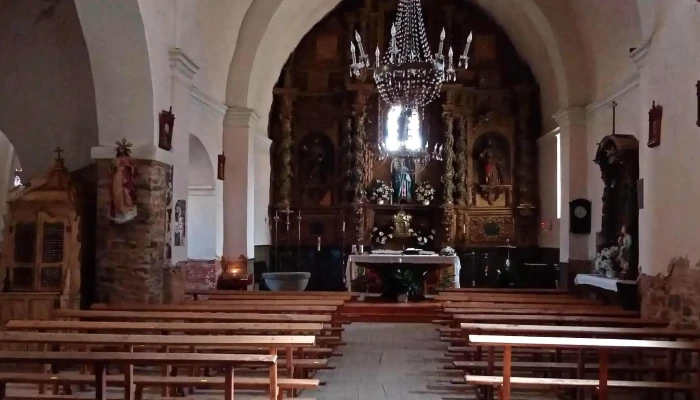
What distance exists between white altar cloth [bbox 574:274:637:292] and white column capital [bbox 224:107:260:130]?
6.92m

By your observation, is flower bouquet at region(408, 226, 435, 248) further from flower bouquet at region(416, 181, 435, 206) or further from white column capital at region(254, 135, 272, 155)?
white column capital at region(254, 135, 272, 155)

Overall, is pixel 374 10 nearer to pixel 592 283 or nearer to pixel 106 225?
pixel 592 283

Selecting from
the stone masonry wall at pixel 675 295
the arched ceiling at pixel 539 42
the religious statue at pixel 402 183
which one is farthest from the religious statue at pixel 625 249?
the religious statue at pixel 402 183

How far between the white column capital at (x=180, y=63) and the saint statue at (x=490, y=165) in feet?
27.1

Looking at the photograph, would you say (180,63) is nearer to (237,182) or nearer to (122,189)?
(122,189)

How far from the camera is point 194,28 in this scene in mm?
11789

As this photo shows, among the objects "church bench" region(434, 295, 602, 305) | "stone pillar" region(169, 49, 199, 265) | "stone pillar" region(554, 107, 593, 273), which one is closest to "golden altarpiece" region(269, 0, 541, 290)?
"stone pillar" region(554, 107, 593, 273)

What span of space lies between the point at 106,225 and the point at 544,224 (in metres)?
10.3

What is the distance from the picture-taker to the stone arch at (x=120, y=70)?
347 inches

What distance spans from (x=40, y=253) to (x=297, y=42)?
9.52 meters

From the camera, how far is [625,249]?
10.3 meters

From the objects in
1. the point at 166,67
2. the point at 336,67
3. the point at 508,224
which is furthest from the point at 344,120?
the point at 166,67

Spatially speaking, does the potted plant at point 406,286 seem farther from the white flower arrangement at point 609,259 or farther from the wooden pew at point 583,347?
the wooden pew at point 583,347

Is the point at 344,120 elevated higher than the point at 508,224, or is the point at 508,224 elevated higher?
the point at 344,120
